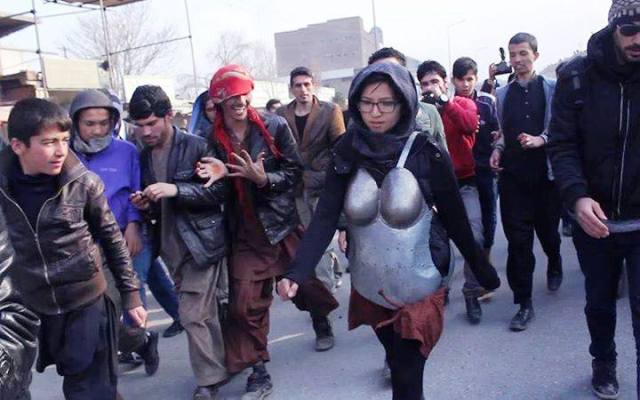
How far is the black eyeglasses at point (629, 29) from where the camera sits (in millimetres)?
2576

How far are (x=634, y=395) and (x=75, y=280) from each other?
292cm

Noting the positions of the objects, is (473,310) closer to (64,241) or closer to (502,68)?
(502,68)

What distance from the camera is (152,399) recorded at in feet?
12.5

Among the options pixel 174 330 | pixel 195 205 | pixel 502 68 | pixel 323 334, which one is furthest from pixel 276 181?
pixel 502 68

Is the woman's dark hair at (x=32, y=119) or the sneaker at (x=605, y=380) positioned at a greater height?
the woman's dark hair at (x=32, y=119)

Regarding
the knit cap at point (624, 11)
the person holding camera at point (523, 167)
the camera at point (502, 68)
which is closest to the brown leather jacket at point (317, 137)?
the person holding camera at point (523, 167)

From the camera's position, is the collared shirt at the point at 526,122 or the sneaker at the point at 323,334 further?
the sneaker at the point at 323,334

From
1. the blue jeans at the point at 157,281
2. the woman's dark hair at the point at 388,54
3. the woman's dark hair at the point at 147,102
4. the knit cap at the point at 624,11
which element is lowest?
the blue jeans at the point at 157,281

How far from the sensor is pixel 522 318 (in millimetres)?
4215

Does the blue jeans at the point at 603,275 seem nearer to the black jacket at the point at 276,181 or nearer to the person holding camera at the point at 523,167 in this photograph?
the person holding camera at the point at 523,167

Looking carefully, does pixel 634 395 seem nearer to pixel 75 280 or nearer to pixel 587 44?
pixel 587 44

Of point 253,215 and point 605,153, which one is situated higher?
point 605,153

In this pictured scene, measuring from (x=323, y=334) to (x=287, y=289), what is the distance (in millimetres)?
1923

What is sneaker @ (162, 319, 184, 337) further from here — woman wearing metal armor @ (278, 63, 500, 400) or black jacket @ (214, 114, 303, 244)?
woman wearing metal armor @ (278, 63, 500, 400)
